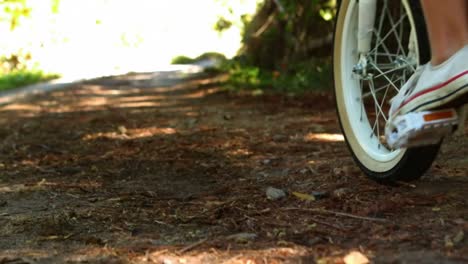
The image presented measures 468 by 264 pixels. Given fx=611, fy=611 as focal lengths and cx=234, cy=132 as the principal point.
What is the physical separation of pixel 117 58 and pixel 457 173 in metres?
24.8

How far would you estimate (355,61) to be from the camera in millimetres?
2424

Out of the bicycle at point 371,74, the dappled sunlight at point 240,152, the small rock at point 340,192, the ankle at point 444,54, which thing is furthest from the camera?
the dappled sunlight at point 240,152

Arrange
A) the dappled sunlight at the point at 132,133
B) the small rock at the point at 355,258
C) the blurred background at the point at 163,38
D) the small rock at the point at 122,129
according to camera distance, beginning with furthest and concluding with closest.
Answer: the blurred background at the point at 163,38 < the small rock at the point at 122,129 < the dappled sunlight at the point at 132,133 < the small rock at the point at 355,258

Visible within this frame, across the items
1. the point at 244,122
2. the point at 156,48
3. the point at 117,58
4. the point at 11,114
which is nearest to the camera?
the point at 244,122

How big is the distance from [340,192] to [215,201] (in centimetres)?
44

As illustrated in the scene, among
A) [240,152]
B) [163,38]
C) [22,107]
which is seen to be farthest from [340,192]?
[163,38]

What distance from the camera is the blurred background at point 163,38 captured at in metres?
8.42

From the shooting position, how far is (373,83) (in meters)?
2.38

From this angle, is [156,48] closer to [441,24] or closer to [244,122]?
[244,122]

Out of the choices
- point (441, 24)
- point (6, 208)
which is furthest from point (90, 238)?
point (441, 24)

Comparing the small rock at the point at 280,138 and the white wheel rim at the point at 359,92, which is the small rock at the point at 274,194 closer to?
the white wheel rim at the point at 359,92

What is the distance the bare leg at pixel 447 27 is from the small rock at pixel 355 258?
0.63 metres

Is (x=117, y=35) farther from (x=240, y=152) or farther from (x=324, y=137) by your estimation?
(x=240, y=152)

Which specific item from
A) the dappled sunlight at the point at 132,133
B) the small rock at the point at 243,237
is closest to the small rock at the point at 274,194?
the small rock at the point at 243,237
